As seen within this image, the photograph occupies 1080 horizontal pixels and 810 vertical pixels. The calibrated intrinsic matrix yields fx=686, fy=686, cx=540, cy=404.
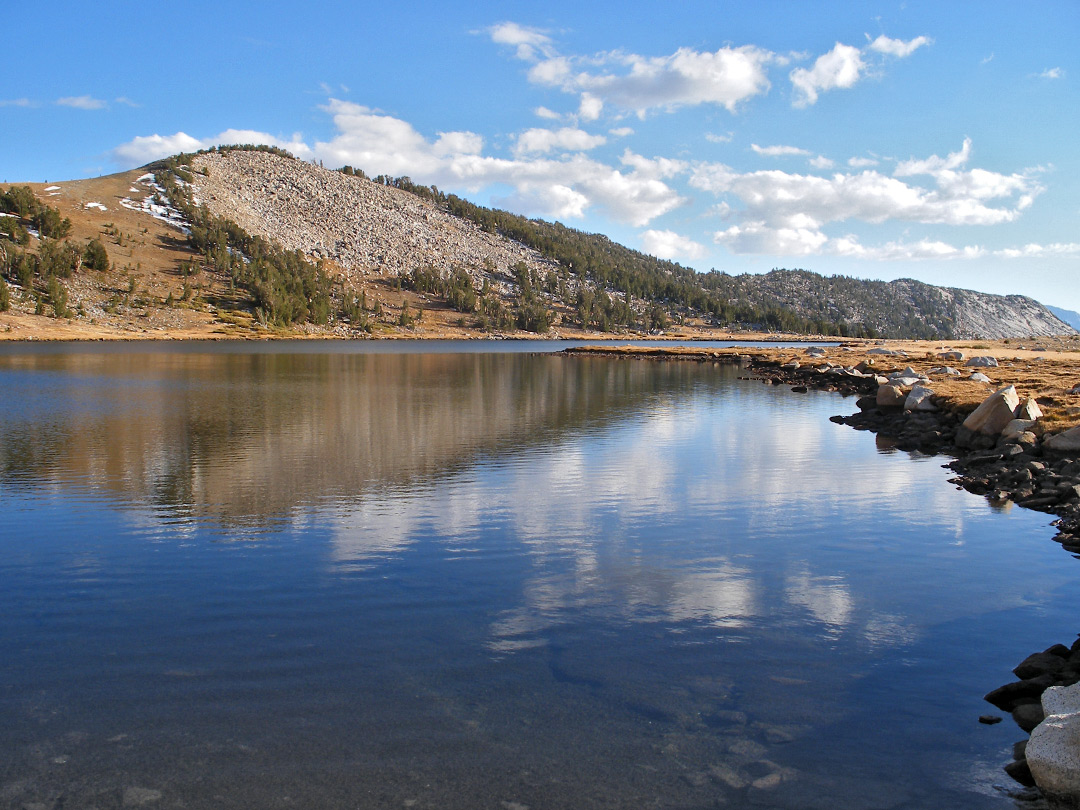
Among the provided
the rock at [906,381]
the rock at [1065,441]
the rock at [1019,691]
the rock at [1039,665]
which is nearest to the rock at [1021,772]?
the rock at [1019,691]

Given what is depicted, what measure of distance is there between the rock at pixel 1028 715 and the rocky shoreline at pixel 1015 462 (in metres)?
0.01

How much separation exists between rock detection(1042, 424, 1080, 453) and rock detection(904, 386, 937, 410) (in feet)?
46.3

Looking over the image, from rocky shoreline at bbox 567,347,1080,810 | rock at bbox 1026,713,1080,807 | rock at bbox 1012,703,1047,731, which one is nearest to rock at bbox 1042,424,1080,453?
rocky shoreline at bbox 567,347,1080,810

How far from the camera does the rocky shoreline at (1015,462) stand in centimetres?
814

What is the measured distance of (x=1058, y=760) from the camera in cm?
788

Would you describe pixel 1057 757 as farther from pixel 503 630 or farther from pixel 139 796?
pixel 139 796

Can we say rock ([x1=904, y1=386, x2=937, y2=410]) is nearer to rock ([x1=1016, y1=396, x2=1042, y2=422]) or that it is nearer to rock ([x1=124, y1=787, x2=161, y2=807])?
rock ([x1=1016, y1=396, x2=1042, y2=422])

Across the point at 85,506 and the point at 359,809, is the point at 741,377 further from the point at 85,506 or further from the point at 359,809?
the point at 359,809

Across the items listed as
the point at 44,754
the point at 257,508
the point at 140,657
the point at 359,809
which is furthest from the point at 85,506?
the point at 359,809

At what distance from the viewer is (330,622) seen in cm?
1247

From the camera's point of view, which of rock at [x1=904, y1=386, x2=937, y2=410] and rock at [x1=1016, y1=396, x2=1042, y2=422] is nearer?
rock at [x1=1016, y1=396, x2=1042, y2=422]

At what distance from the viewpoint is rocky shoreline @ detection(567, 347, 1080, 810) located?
26.7 ft

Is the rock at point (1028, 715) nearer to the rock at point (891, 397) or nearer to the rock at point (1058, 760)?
the rock at point (1058, 760)

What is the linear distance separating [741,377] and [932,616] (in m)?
67.5
